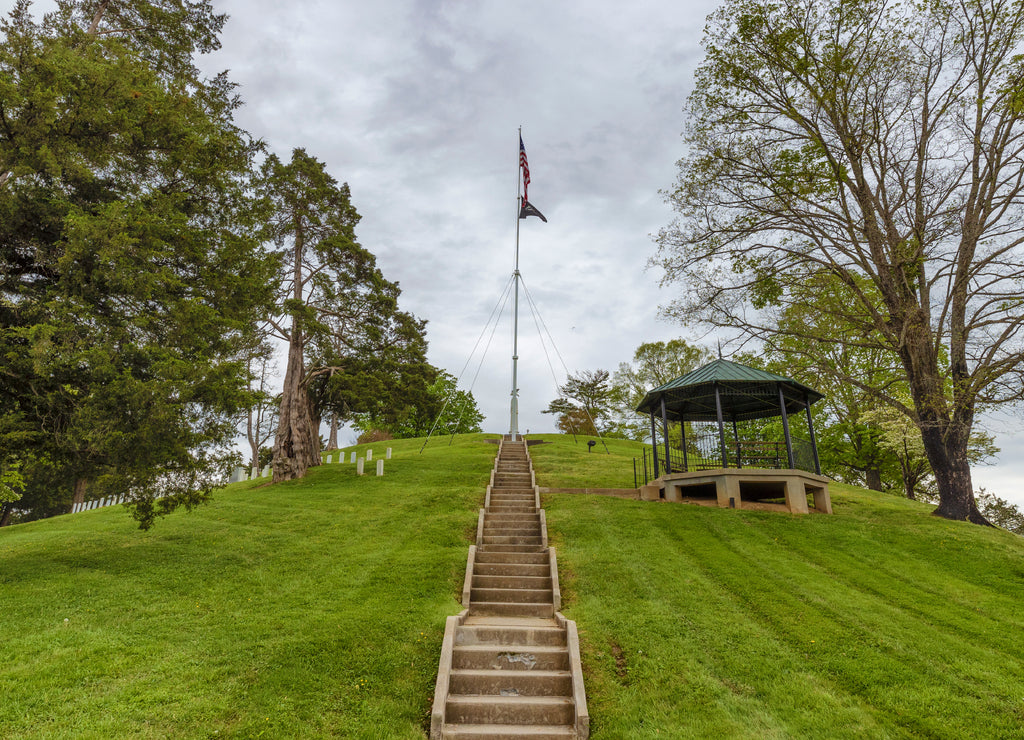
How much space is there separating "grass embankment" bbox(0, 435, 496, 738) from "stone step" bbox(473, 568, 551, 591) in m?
0.55

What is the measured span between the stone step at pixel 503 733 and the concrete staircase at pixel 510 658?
13mm

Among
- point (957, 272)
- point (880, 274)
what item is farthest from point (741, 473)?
point (957, 272)

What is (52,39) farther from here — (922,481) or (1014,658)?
(922,481)

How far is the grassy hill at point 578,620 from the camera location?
6957mm

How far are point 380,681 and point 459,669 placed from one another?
130 centimetres

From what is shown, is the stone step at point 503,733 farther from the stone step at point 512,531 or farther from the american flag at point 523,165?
the american flag at point 523,165

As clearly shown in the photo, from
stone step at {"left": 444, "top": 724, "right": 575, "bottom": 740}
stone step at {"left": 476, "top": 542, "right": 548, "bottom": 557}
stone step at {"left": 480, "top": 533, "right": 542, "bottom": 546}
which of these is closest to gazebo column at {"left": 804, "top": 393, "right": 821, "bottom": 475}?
stone step at {"left": 480, "top": 533, "right": 542, "bottom": 546}

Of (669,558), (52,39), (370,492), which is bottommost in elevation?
(669,558)

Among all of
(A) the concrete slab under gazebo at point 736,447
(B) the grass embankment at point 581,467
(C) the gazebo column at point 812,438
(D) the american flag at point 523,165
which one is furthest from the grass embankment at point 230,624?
(D) the american flag at point 523,165

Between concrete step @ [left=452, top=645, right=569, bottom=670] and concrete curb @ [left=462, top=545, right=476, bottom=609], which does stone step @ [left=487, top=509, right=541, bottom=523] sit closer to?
concrete curb @ [left=462, top=545, right=476, bottom=609]

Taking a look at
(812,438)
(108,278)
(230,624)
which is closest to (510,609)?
(230,624)

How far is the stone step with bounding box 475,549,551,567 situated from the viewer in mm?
12766

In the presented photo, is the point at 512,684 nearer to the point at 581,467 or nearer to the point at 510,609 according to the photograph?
the point at 510,609

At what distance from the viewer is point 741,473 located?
17.2 meters
